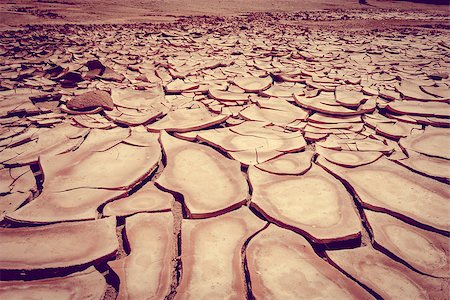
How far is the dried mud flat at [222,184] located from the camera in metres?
0.83

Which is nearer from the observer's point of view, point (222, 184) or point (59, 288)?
point (59, 288)

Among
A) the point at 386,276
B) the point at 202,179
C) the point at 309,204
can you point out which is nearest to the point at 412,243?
the point at 386,276

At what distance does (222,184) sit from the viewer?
1.21m

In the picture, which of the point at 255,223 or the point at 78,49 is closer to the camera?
the point at 255,223

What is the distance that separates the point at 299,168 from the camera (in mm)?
1327

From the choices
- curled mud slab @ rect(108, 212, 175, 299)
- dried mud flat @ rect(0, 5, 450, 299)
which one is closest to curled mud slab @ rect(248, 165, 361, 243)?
dried mud flat @ rect(0, 5, 450, 299)

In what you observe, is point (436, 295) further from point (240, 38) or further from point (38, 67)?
point (240, 38)

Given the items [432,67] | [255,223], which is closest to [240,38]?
[432,67]

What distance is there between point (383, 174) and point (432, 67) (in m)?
2.41

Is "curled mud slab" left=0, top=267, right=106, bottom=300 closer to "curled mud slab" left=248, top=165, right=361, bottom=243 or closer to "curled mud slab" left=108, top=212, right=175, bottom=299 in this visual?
"curled mud slab" left=108, top=212, right=175, bottom=299

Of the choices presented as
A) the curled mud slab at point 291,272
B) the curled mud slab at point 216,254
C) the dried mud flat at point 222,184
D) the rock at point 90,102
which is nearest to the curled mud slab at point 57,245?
the dried mud flat at point 222,184

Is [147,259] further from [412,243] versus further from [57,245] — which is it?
[412,243]

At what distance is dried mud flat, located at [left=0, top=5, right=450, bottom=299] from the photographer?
833 mm

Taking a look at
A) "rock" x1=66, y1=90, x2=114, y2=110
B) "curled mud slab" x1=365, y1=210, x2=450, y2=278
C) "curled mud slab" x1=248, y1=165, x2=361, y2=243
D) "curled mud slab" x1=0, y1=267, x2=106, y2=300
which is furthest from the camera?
"rock" x1=66, y1=90, x2=114, y2=110
